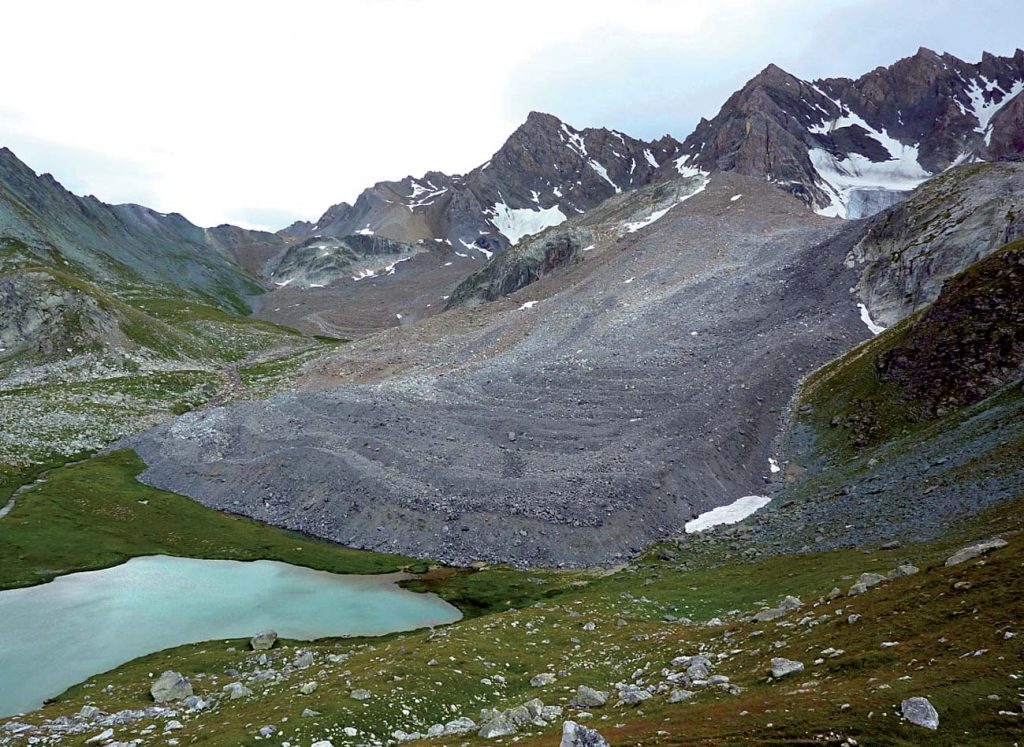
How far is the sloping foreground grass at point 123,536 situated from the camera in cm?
4566

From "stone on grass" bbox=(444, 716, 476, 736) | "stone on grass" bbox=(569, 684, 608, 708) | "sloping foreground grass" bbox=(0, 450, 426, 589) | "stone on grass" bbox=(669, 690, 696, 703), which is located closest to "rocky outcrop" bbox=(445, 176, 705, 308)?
"sloping foreground grass" bbox=(0, 450, 426, 589)

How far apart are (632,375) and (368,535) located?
112 feet

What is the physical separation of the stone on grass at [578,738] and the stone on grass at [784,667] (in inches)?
244

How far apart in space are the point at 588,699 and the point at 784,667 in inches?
222

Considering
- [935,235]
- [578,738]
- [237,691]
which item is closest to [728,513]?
[237,691]

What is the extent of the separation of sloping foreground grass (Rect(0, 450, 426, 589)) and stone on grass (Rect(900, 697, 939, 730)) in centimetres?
3959

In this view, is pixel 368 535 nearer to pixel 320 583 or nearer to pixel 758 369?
pixel 320 583

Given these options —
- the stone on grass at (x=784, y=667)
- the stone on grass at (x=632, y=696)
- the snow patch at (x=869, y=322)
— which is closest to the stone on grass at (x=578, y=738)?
the stone on grass at (x=632, y=696)

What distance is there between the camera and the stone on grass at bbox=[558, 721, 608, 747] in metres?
10.6

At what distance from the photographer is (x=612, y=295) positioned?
92812 millimetres

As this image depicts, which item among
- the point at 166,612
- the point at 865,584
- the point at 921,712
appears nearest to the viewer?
the point at 921,712

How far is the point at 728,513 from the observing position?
1858 inches

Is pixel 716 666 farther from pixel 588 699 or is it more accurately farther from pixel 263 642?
pixel 263 642

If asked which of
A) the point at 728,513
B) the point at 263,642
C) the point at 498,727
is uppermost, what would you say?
the point at 498,727
